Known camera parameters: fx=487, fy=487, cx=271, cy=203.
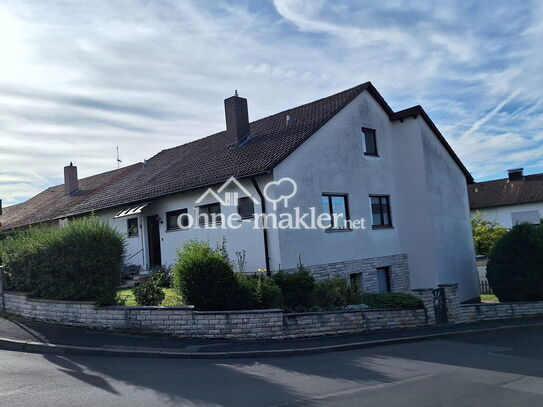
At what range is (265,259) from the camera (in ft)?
48.3

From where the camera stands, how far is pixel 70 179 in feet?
94.6

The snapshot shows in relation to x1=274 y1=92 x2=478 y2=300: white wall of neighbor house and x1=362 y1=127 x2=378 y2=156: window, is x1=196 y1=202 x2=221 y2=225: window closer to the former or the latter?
x1=274 y1=92 x2=478 y2=300: white wall of neighbor house

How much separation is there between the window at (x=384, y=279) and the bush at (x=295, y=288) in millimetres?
6250

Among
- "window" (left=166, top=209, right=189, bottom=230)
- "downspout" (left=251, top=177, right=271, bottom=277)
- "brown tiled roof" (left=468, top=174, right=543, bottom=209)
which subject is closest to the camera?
"downspout" (left=251, top=177, right=271, bottom=277)

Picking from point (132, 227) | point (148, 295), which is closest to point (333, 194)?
point (148, 295)

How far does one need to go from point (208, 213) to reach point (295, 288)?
223 inches

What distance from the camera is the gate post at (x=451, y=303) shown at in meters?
13.9

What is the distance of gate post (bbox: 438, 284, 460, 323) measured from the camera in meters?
13.9

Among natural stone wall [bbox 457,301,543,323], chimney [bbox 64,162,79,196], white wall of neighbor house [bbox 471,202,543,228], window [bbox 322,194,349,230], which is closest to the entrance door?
window [bbox 322,194,349,230]

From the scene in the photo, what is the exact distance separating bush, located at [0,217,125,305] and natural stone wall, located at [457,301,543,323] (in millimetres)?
9744

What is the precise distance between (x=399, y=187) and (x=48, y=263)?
1322 cm

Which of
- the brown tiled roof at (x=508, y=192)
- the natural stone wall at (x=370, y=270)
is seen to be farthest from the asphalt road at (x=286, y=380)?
the brown tiled roof at (x=508, y=192)

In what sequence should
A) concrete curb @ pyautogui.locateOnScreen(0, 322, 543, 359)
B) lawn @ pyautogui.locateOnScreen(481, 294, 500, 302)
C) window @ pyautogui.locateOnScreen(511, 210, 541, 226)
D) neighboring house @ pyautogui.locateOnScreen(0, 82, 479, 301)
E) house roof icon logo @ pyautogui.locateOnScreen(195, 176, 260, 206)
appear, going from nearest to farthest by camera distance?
concrete curb @ pyautogui.locateOnScreen(0, 322, 543, 359)
neighboring house @ pyautogui.locateOnScreen(0, 82, 479, 301)
house roof icon logo @ pyautogui.locateOnScreen(195, 176, 260, 206)
lawn @ pyautogui.locateOnScreen(481, 294, 500, 302)
window @ pyautogui.locateOnScreen(511, 210, 541, 226)

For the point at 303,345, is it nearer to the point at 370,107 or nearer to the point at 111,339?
the point at 111,339
